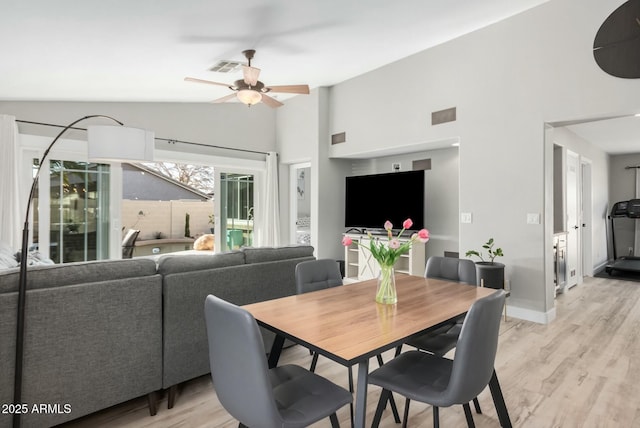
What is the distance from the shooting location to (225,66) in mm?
4172

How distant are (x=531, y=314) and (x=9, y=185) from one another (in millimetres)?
5944

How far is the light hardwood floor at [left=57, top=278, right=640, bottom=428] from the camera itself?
2.02 metres

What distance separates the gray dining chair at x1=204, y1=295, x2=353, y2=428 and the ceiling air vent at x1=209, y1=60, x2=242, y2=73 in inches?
137

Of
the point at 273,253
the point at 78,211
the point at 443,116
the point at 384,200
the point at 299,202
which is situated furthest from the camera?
the point at 299,202

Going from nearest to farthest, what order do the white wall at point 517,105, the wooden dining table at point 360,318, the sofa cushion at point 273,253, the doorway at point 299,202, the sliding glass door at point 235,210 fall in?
the wooden dining table at point 360,318, the sofa cushion at point 273,253, the white wall at point 517,105, the sliding glass door at point 235,210, the doorway at point 299,202

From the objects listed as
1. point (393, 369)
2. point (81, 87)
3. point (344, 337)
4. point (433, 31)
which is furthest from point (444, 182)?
point (81, 87)

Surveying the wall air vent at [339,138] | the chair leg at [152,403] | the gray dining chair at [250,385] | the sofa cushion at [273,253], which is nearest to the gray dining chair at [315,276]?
the sofa cushion at [273,253]

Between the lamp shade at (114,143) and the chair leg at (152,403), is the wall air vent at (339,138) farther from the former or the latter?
the chair leg at (152,403)

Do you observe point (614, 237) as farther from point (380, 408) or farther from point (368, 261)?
point (380, 408)

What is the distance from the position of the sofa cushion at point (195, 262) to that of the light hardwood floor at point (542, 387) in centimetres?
82

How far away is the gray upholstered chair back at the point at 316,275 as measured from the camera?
227 centimetres

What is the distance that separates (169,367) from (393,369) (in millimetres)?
1331

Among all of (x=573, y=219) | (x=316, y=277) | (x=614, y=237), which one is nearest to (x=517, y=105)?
(x=573, y=219)

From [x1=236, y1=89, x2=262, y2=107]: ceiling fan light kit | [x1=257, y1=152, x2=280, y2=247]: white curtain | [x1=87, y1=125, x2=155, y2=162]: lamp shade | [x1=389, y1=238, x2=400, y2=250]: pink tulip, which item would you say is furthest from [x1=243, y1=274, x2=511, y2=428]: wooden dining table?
[x1=257, y1=152, x2=280, y2=247]: white curtain
